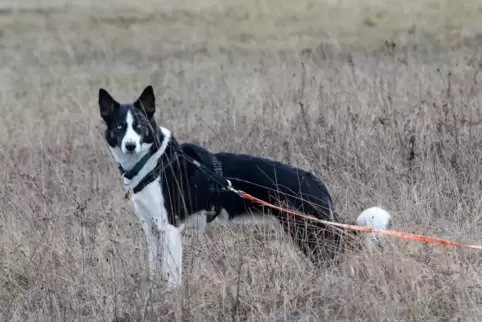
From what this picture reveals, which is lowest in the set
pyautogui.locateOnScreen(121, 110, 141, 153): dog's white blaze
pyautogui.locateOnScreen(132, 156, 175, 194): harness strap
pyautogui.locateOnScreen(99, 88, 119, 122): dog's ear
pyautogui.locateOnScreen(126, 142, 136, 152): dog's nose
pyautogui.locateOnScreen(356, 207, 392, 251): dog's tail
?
pyautogui.locateOnScreen(356, 207, 392, 251): dog's tail

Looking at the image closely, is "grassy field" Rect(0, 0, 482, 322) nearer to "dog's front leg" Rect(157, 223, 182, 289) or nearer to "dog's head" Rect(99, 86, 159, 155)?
"dog's front leg" Rect(157, 223, 182, 289)

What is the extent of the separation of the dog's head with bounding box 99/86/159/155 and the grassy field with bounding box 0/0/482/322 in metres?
0.51

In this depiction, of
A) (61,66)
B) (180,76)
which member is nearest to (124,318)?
(180,76)

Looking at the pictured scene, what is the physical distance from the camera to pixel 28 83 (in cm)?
1298

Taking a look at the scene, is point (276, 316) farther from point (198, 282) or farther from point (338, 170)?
point (338, 170)

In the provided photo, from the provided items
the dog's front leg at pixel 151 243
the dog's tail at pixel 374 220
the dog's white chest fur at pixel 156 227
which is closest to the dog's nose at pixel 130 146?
the dog's white chest fur at pixel 156 227

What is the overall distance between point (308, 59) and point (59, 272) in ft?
26.9

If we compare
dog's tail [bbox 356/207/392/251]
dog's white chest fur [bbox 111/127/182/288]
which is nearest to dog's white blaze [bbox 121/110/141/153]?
Answer: dog's white chest fur [bbox 111/127/182/288]

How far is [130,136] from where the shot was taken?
5184 millimetres

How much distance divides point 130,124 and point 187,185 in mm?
525

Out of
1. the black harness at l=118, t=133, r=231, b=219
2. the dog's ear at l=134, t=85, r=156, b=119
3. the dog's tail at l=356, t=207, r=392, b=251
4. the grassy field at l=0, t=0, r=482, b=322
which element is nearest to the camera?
the grassy field at l=0, t=0, r=482, b=322

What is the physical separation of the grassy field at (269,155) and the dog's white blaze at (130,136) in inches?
20.4

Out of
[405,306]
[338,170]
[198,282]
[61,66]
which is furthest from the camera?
[61,66]

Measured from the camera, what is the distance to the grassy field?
13.9 feet
